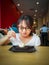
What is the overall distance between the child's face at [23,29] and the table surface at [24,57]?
10 cm

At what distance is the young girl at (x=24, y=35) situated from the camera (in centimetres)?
78

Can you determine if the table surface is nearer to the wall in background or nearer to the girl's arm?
the girl's arm

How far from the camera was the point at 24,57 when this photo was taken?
0.66m

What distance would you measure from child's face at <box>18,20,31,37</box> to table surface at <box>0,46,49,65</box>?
100 mm

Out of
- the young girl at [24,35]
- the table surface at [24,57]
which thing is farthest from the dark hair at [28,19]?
the table surface at [24,57]

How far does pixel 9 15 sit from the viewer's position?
2.98ft

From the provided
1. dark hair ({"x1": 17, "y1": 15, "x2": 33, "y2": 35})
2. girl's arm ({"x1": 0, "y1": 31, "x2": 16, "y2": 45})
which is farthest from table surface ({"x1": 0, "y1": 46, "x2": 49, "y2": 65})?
dark hair ({"x1": 17, "y1": 15, "x2": 33, "y2": 35})

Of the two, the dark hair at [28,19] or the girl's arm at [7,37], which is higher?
the dark hair at [28,19]

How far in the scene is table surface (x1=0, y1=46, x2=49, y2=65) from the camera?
589 millimetres

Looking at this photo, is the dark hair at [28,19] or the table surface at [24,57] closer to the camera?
the table surface at [24,57]

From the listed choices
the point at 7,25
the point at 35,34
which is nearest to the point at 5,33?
the point at 7,25

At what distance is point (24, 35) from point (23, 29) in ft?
0.13

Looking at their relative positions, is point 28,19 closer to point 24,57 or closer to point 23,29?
point 23,29

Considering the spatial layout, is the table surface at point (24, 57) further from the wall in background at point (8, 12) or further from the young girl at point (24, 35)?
the wall in background at point (8, 12)
